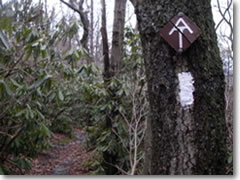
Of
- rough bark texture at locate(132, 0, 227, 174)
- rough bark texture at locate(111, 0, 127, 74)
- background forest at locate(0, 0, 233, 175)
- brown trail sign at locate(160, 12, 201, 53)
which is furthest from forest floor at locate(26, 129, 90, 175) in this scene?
brown trail sign at locate(160, 12, 201, 53)

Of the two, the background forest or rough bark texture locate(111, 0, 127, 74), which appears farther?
rough bark texture locate(111, 0, 127, 74)

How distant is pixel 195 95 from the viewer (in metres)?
0.63

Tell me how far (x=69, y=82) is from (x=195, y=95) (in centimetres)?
100

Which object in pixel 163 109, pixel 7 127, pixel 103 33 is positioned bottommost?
pixel 7 127

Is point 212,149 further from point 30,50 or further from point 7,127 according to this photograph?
point 7,127

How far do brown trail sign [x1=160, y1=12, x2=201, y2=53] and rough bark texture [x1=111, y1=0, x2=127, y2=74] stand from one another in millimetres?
1156

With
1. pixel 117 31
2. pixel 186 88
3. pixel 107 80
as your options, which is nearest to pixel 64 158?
pixel 107 80

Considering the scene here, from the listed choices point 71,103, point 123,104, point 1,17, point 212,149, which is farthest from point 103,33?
point 212,149

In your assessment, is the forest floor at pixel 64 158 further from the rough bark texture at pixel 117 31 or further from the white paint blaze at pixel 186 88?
the white paint blaze at pixel 186 88

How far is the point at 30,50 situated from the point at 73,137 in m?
2.05

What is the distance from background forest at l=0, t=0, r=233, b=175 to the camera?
3.53ft

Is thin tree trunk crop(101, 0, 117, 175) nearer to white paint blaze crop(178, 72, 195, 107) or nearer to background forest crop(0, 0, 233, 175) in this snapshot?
background forest crop(0, 0, 233, 175)

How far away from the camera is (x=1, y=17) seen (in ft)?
3.09

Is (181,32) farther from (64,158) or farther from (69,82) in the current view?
(64,158)
